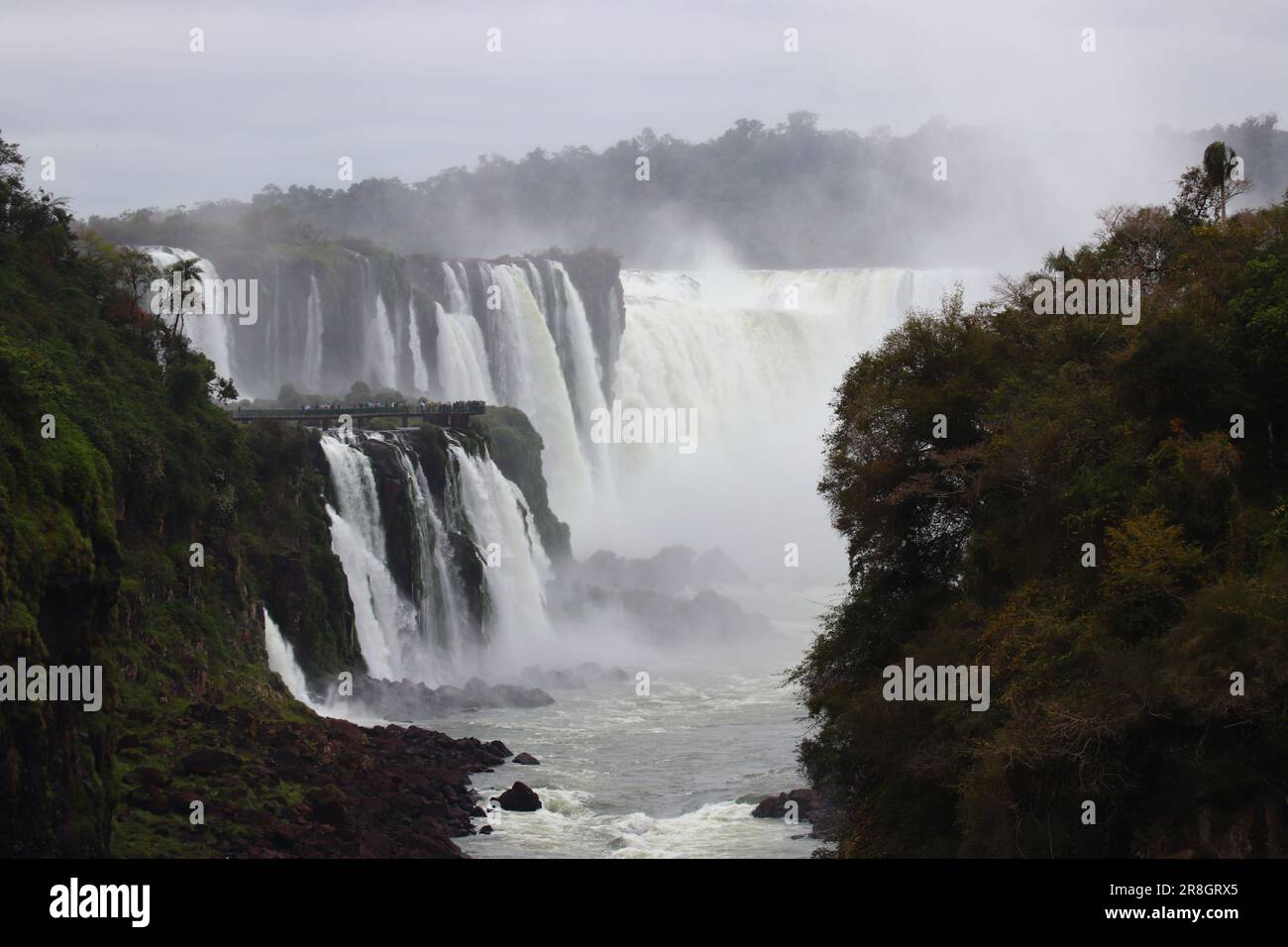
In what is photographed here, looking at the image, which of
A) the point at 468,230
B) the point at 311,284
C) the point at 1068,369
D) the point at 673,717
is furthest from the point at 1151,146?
the point at 1068,369

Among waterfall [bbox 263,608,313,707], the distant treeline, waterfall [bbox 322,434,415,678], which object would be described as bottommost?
waterfall [bbox 263,608,313,707]

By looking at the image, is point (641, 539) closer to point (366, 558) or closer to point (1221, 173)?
point (366, 558)

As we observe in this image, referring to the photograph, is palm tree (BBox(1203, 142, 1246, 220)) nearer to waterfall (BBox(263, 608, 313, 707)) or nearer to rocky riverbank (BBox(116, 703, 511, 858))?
rocky riverbank (BBox(116, 703, 511, 858))

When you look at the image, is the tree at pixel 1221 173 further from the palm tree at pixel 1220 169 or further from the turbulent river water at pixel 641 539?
the turbulent river water at pixel 641 539

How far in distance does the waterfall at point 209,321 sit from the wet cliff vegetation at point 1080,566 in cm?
3131

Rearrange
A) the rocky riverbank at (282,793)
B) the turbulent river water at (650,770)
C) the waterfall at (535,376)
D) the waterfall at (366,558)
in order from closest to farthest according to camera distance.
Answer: the rocky riverbank at (282,793) < the turbulent river water at (650,770) < the waterfall at (366,558) < the waterfall at (535,376)

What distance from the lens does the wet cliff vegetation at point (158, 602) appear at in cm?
2586

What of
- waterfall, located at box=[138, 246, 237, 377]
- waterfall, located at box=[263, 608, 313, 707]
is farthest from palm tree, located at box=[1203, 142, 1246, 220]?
waterfall, located at box=[138, 246, 237, 377]

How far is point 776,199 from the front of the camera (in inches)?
6531

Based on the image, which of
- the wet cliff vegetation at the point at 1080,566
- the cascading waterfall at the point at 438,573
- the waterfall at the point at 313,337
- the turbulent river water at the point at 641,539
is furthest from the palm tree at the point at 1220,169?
the waterfall at the point at 313,337

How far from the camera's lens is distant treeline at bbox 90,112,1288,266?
5497 inches

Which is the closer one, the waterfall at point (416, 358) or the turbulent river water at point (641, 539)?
the turbulent river water at point (641, 539)

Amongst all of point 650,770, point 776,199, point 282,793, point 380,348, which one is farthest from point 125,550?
point 776,199

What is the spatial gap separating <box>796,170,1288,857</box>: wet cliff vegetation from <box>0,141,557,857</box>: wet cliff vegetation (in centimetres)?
882
